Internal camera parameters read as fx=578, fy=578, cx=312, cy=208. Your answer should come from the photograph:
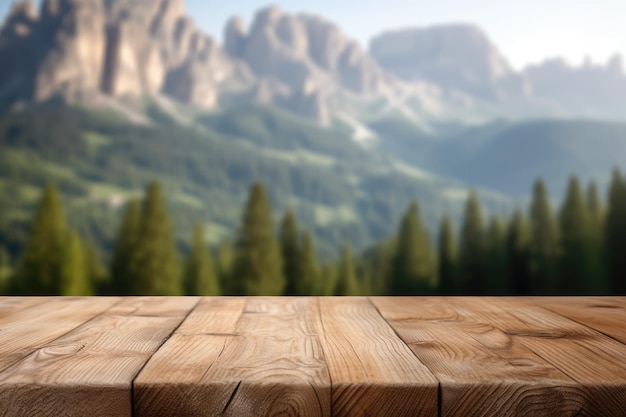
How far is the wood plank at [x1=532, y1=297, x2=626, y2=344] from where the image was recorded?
173 cm

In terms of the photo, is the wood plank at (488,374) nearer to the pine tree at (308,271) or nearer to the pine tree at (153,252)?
the pine tree at (153,252)

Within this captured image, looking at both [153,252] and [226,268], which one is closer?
[153,252]

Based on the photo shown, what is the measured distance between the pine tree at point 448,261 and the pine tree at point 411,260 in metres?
1.17

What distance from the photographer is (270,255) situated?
41.8m

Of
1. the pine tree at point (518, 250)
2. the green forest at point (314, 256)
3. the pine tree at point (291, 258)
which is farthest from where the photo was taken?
the pine tree at point (518, 250)

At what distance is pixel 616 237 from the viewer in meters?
39.9

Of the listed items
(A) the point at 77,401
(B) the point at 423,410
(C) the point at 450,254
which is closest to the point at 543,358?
(B) the point at 423,410

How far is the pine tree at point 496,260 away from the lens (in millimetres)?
45062

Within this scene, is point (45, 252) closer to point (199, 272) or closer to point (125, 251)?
point (125, 251)

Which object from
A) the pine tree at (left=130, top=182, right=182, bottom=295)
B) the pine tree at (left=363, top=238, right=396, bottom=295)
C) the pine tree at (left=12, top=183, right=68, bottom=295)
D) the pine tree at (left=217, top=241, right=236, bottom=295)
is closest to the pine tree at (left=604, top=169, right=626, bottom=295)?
the pine tree at (left=363, top=238, right=396, bottom=295)

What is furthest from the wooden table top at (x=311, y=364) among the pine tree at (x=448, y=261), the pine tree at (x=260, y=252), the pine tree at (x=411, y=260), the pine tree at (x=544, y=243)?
the pine tree at (x=448, y=261)

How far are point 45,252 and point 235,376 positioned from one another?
41.9 metres

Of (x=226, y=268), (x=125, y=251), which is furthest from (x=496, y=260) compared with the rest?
(x=125, y=251)

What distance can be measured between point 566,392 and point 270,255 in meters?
41.0
